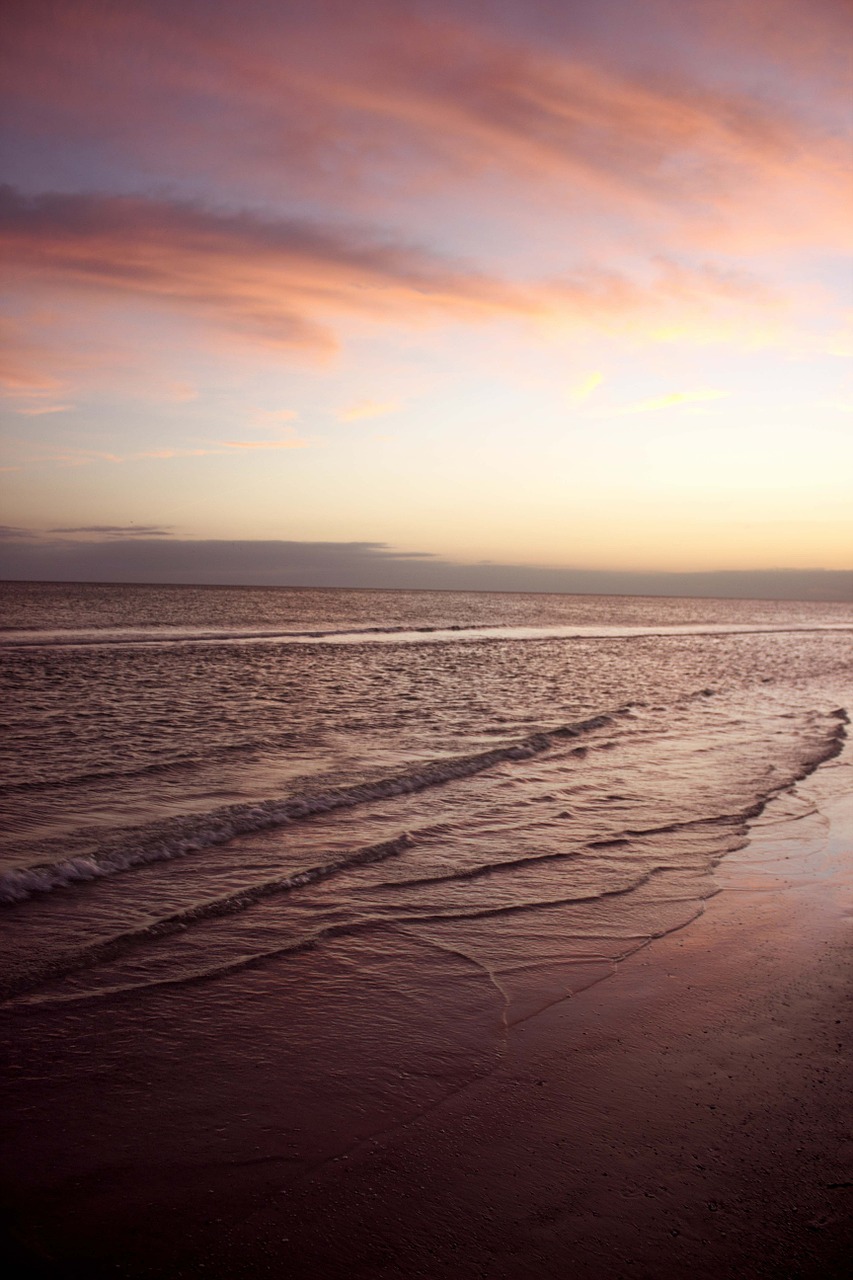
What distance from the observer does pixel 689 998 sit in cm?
548

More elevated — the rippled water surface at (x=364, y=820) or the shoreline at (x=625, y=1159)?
the shoreline at (x=625, y=1159)

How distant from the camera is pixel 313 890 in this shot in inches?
294

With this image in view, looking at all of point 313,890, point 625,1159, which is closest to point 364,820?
point 313,890

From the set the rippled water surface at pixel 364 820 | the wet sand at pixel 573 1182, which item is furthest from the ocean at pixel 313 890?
the wet sand at pixel 573 1182

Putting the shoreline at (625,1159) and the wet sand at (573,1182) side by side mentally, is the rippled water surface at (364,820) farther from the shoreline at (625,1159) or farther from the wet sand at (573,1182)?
the wet sand at (573,1182)

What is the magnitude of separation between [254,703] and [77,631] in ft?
104

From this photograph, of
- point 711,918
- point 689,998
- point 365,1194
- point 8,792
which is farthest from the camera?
point 8,792

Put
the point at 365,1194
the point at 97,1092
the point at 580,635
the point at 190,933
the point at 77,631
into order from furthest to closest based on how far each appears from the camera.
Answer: the point at 580,635 < the point at 77,631 < the point at 190,933 < the point at 97,1092 < the point at 365,1194

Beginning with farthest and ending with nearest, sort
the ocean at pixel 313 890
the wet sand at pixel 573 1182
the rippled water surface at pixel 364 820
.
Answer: the rippled water surface at pixel 364 820 < the ocean at pixel 313 890 < the wet sand at pixel 573 1182

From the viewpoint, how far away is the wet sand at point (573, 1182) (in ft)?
10.3

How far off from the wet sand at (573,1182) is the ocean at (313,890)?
0.23 meters

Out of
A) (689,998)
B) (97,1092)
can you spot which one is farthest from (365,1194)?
(689,998)

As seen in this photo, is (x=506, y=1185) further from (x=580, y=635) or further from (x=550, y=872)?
(x=580, y=635)

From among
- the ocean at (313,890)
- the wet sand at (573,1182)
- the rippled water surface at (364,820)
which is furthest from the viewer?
the rippled water surface at (364,820)
